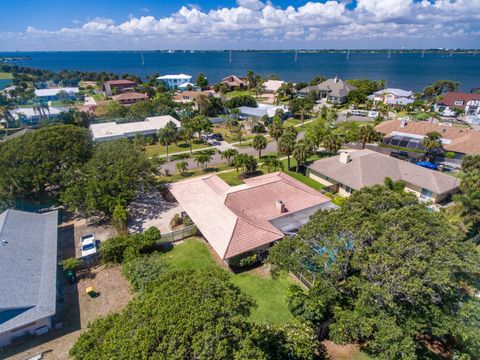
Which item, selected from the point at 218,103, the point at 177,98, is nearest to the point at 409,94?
the point at 218,103

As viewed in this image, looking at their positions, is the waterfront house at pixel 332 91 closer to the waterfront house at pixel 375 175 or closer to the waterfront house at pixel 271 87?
the waterfront house at pixel 271 87

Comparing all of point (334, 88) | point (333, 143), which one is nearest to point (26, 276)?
point (333, 143)

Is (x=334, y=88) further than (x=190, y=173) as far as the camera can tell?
Yes

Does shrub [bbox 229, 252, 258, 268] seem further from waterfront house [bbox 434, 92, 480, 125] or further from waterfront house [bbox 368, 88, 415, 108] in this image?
waterfront house [bbox 368, 88, 415, 108]

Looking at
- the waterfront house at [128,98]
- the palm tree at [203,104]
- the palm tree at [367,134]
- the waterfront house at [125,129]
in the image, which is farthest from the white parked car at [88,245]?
the waterfront house at [128,98]

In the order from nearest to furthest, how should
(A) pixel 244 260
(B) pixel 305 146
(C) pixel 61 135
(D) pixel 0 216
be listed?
(A) pixel 244 260 < (D) pixel 0 216 < (C) pixel 61 135 < (B) pixel 305 146

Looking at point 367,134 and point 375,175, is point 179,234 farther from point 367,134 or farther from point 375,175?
point 367,134

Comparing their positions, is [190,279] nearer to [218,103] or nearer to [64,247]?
[64,247]
